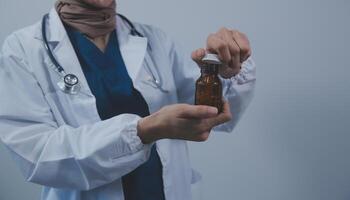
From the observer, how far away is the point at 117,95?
2.59ft

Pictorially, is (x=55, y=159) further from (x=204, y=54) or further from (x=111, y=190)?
(x=204, y=54)

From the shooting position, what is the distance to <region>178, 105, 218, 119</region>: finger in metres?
0.56

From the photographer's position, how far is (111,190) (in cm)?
78

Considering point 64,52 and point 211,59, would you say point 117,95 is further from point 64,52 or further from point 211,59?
point 211,59

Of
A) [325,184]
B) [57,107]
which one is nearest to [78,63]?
[57,107]

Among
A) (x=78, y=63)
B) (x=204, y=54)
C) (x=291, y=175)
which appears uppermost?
(x=204, y=54)

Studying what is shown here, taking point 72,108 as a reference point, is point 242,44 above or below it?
above

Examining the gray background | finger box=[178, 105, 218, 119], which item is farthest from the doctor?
the gray background

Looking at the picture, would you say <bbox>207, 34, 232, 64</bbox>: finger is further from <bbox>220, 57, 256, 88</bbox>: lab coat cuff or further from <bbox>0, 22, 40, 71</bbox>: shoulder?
<bbox>0, 22, 40, 71</bbox>: shoulder

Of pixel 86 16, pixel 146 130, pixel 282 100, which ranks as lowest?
pixel 282 100

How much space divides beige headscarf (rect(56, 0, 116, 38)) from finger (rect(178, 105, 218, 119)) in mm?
370

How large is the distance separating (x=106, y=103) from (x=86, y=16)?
21 centimetres

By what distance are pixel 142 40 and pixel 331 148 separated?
68 cm

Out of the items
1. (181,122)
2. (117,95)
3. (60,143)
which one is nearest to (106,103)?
(117,95)
